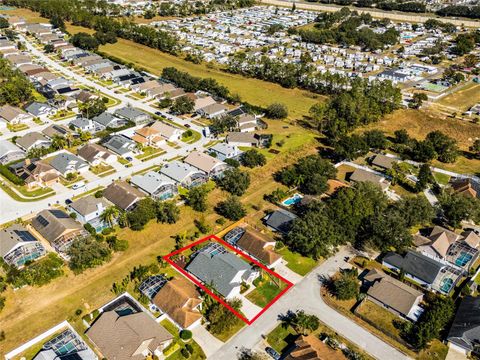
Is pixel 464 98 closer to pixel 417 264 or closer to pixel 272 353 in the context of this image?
pixel 417 264

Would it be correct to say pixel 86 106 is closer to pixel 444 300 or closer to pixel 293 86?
pixel 293 86

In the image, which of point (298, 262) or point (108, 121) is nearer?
point (298, 262)

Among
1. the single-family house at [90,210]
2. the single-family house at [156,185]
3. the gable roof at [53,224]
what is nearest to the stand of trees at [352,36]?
the single-family house at [156,185]

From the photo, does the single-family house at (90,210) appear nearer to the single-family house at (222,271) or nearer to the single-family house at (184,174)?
the single-family house at (184,174)

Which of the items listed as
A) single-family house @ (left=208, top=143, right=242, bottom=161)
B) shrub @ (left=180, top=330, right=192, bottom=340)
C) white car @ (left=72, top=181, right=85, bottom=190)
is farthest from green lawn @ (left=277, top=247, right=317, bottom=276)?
white car @ (left=72, top=181, right=85, bottom=190)

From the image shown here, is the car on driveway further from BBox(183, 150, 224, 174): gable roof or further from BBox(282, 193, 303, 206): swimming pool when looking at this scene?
BBox(183, 150, 224, 174): gable roof

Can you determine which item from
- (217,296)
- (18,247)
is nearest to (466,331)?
(217,296)
